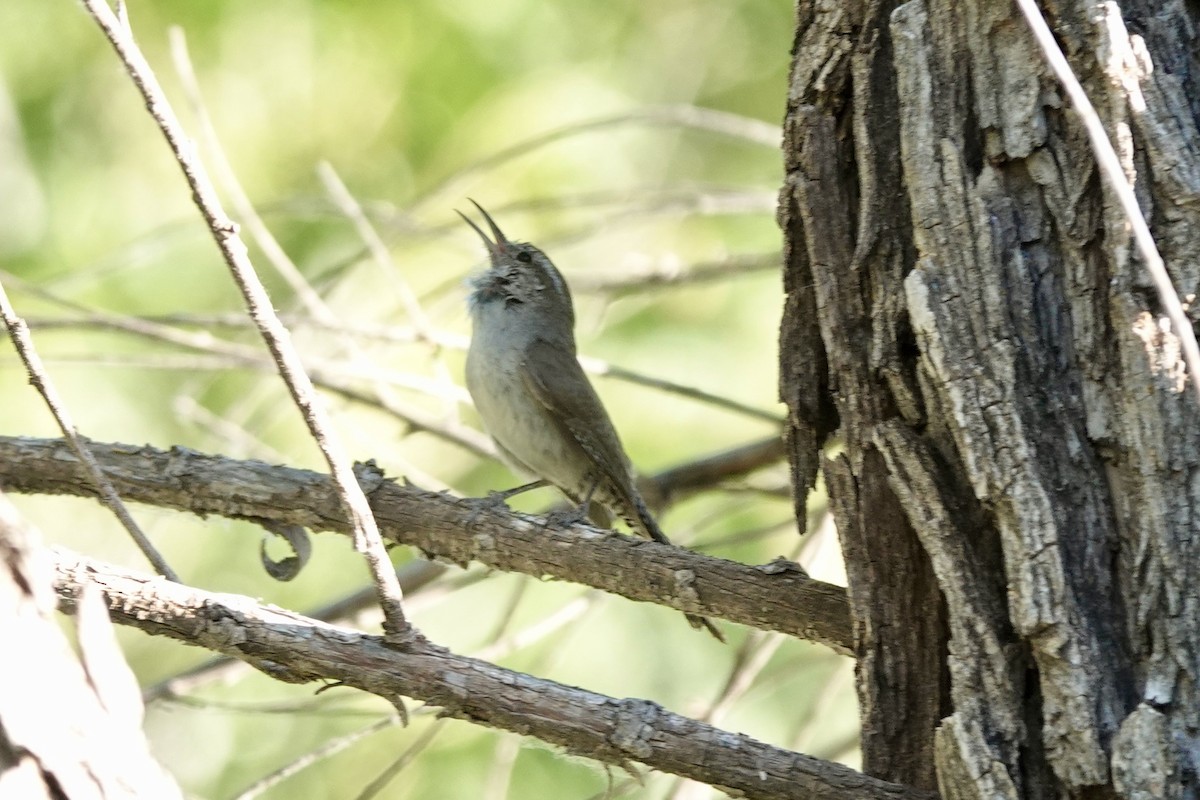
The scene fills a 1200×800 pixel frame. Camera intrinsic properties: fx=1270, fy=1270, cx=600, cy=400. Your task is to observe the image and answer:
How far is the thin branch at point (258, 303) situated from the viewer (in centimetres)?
182

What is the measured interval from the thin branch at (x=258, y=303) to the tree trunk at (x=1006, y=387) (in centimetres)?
87

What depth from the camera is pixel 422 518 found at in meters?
3.06

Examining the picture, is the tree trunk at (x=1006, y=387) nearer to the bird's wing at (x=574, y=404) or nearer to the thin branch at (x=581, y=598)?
the thin branch at (x=581, y=598)

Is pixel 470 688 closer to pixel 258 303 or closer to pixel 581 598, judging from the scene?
pixel 258 303

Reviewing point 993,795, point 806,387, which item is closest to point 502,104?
point 806,387

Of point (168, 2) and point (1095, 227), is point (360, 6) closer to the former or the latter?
point (168, 2)

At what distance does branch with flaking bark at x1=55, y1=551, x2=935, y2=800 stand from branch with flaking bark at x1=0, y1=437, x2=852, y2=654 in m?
0.46

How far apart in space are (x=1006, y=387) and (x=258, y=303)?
1252mm

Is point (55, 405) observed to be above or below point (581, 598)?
below

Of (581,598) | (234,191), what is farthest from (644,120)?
(581,598)

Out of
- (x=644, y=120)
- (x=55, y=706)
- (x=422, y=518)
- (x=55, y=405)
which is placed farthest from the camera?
(x=644, y=120)

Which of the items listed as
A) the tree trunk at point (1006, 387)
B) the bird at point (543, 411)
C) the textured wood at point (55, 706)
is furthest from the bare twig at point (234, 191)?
the textured wood at point (55, 706)

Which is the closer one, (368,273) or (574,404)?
(574,404)

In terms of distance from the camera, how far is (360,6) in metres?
6.38
